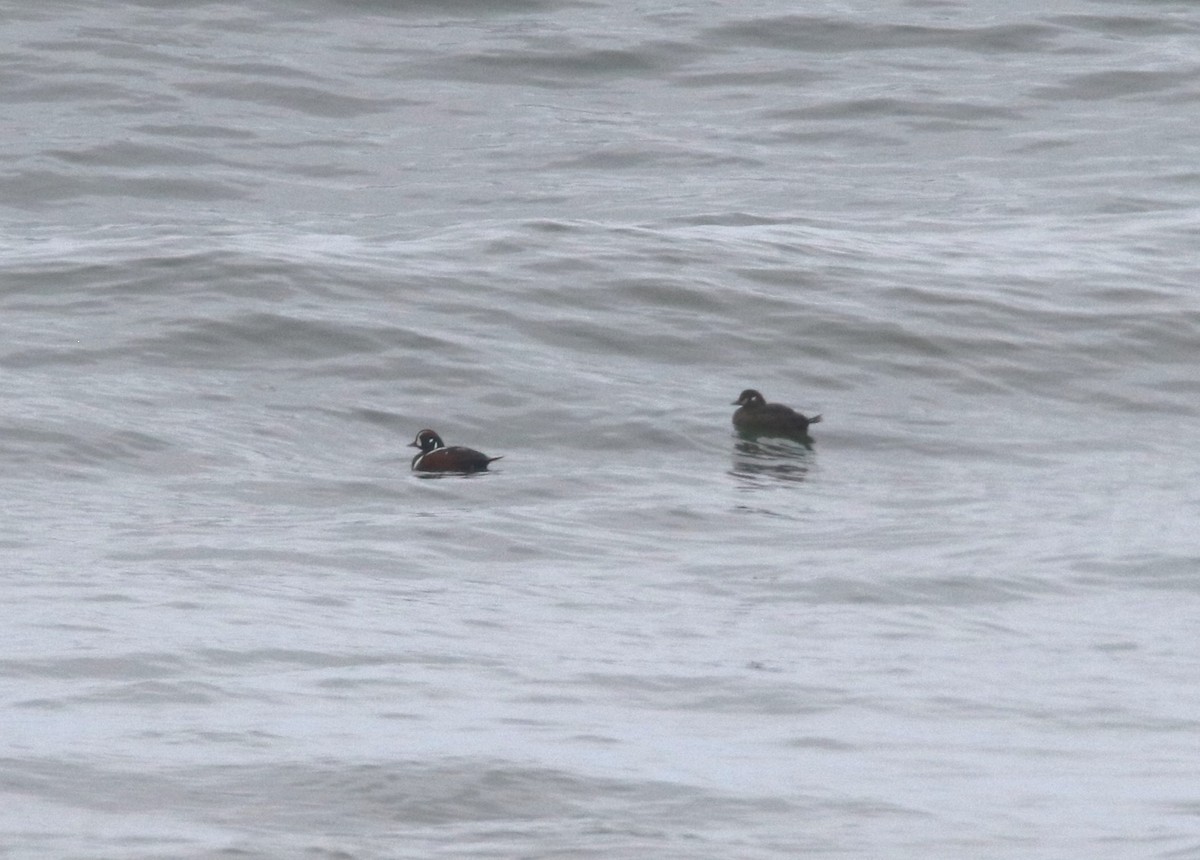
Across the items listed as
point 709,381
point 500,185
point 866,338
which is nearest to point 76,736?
point 709,381

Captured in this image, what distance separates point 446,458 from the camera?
1285cm

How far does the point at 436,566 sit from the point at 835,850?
4882mm

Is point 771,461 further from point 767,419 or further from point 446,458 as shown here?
point 446,458

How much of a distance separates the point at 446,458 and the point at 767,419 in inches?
93.9

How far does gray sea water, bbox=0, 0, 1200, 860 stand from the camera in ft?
21.3

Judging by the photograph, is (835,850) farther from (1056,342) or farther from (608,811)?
(1056,342)

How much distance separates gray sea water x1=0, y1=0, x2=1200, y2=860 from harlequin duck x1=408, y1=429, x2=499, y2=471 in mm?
198

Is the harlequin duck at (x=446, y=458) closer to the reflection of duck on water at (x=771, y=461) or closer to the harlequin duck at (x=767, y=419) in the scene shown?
the reflection of duck on water at (x=771, y=461)

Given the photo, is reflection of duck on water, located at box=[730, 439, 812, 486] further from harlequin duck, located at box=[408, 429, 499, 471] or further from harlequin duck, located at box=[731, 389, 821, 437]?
harlequin duck, located at box=[408, 429, 499, 471]

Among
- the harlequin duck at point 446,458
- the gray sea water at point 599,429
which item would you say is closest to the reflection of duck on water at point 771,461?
the gray sea water at point 599,429

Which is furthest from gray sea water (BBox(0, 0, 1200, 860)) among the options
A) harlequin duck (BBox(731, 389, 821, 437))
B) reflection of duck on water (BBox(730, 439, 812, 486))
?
harlequin duck (BBox(731, 389, 821, 437))

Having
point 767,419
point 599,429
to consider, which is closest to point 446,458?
point 599,429

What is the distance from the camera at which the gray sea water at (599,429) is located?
6496mm

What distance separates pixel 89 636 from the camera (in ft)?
27.2
